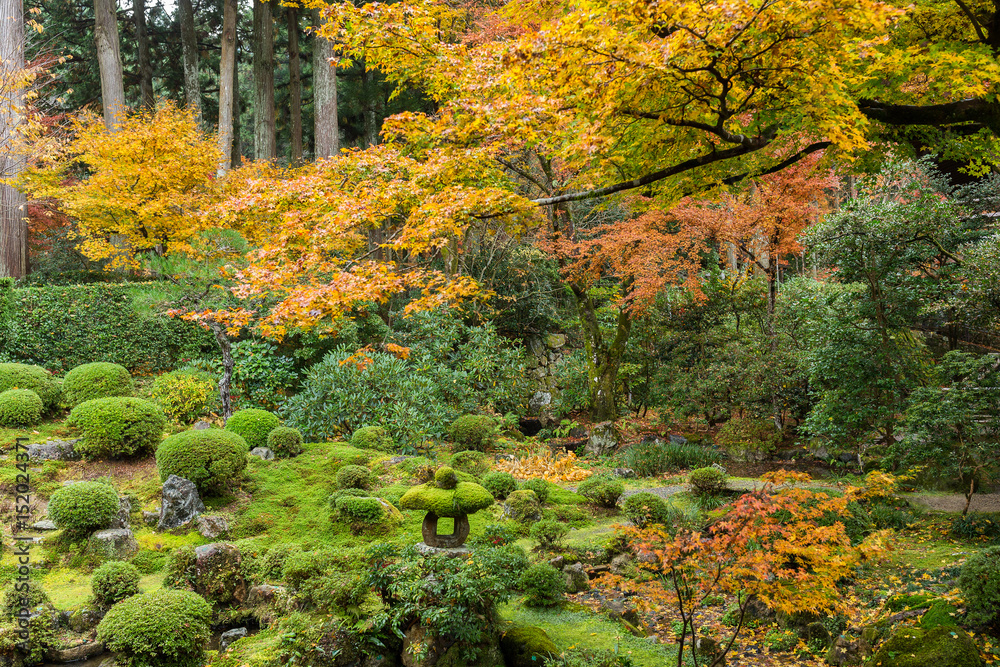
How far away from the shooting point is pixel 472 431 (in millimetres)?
9805

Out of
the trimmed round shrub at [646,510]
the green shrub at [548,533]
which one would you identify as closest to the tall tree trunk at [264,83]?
the green shrub at [548,533]

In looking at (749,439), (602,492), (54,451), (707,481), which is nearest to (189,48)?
(54,451)

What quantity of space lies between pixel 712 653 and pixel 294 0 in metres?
8.10

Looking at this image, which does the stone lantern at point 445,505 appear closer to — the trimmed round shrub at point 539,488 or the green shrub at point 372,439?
the trimmed round shrub at point 539,488

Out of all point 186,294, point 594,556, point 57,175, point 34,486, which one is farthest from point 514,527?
point 57,175

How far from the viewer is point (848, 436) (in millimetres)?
8008

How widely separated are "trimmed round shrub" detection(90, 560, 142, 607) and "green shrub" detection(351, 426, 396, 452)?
391 centimetres

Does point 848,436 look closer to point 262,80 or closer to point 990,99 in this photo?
point 990,99

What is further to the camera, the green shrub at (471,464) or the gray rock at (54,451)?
the green shrub at (471,464)

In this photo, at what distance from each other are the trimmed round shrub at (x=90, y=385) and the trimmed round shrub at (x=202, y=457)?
2.56 metres

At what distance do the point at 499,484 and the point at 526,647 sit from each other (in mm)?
3189

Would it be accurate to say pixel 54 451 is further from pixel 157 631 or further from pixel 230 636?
pixel 157 631

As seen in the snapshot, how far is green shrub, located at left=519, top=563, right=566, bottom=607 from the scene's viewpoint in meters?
5.07

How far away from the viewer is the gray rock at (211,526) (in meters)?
6.26
